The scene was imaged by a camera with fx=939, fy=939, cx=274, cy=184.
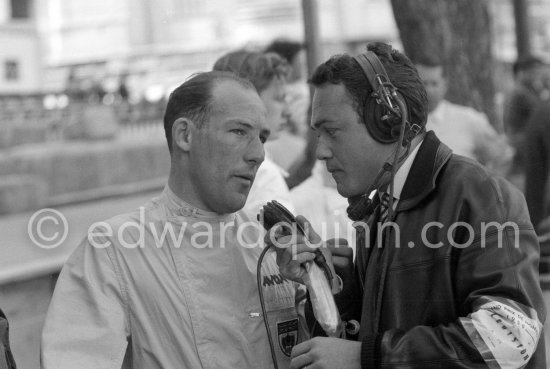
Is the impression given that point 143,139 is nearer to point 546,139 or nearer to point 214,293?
point 546,139

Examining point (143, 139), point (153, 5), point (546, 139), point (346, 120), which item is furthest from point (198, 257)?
point (153, 5)

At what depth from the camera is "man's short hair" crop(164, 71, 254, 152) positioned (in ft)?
9.63

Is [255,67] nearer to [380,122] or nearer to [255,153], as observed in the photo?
[255,153]

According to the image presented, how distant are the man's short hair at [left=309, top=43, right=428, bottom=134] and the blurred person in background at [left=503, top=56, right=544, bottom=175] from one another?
7520 mm

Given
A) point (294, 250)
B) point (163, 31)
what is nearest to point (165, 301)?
point (294, 250)

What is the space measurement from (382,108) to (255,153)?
1.64 ft

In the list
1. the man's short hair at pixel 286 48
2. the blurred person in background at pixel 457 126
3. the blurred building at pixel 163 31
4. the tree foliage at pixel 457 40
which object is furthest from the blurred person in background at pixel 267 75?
the blurred building at pixel 163 31

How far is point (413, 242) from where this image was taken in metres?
2.56

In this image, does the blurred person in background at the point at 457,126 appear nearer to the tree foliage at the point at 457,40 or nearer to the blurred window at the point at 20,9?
the tree foliage at the point at 457,40

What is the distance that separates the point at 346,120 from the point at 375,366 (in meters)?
0.70

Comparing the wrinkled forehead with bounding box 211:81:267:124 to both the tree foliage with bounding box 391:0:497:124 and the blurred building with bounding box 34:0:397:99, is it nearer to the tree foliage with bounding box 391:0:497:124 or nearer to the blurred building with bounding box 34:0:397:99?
the tree foliage with bounding box 391:0:497:124

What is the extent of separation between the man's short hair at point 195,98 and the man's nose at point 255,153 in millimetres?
169

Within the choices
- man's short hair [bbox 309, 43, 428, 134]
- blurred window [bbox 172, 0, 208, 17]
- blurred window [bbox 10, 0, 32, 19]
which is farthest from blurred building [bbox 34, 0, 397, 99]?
man's short hair [bbox 309, 43, 428, 134]

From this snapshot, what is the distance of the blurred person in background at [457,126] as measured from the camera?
22.2ft
